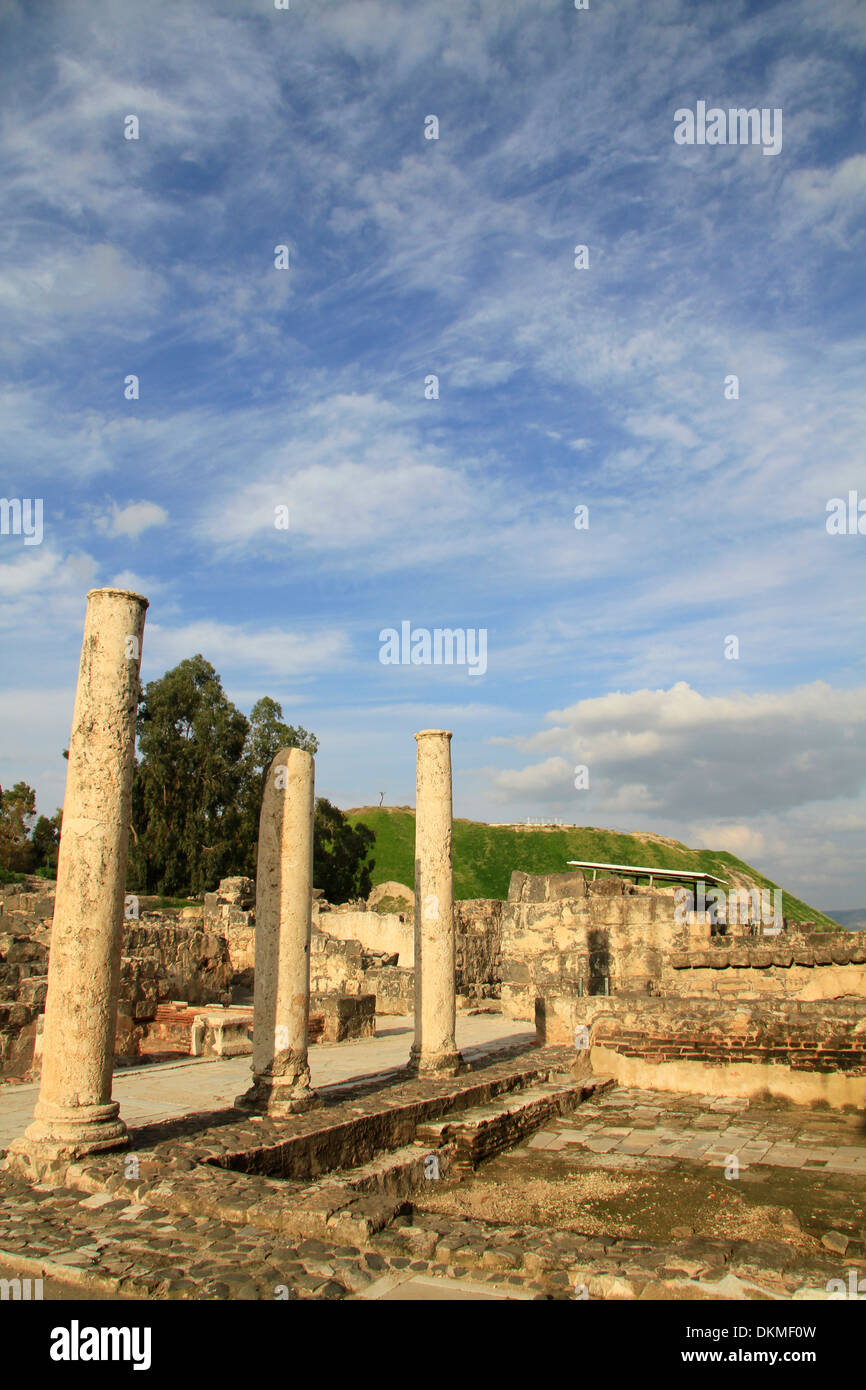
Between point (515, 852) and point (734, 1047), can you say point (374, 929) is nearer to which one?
point (734, 1047)

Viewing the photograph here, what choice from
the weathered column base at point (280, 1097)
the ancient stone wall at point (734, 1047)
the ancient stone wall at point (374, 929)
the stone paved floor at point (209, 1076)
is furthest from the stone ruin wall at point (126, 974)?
the ancient stone wall at point (734, 1047)

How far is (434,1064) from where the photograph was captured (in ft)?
34.7

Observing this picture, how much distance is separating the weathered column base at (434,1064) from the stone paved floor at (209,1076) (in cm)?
99

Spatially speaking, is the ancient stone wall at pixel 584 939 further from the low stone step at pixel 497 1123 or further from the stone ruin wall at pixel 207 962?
the low stone step at pixel 497 1123

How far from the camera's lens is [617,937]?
60.4 feet

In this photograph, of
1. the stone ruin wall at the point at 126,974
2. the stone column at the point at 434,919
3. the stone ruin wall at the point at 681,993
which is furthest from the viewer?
the stone ruin wall at the point at 126,974

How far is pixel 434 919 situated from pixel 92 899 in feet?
16.9

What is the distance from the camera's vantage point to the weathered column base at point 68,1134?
6.41 meters

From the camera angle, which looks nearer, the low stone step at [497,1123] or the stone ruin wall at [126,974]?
the low stone step at [497,1123]

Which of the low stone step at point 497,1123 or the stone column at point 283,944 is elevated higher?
the stone column at point 283,944

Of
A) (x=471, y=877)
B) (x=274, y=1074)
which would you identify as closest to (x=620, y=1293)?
(x=274, y=1074)

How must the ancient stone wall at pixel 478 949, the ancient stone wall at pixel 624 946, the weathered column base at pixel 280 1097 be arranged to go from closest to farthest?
the weathered column base at pixel 280 1097 → the ancient stone wall at pixel 624 946 → the ancient stone wall at pixel 478 949
